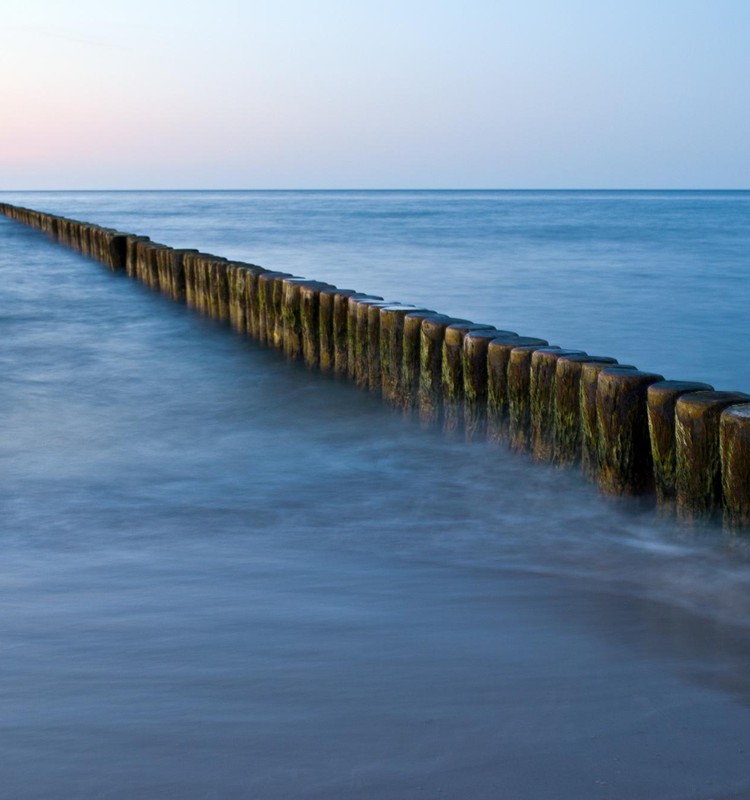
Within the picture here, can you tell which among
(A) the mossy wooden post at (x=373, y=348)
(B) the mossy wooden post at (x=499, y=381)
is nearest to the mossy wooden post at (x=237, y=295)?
(A) the mossy wooden post at (x=373, y=348)

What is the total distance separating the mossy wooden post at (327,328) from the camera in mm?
6766

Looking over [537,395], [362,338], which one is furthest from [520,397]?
[362,338]

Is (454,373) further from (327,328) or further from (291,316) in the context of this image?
(291,316)

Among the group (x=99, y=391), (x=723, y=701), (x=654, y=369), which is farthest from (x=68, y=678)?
(x=654, y=369)

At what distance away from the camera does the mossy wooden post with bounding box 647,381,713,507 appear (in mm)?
3734

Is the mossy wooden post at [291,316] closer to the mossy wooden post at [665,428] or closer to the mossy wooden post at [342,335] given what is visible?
the mossy wooden post at [342,335]

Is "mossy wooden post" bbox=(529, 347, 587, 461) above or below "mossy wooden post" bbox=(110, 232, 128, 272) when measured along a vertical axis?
below

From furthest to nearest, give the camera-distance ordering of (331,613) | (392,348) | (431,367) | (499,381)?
(392,348)
(431,367)
(499,381)
(331,613)

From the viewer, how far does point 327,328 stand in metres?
6.91

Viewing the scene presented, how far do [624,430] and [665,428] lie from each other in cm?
25

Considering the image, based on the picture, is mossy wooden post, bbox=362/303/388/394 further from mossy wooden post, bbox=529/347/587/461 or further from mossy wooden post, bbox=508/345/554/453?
mossy wooden post, bbox=529/347/587/461

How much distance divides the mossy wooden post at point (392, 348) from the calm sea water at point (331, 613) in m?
0.17

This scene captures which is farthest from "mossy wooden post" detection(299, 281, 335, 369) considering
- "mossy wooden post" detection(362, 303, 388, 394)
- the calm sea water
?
"mossy wooden post" detection(362, 303, 388, 394)

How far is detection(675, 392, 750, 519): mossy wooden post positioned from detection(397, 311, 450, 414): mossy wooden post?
1991mm
